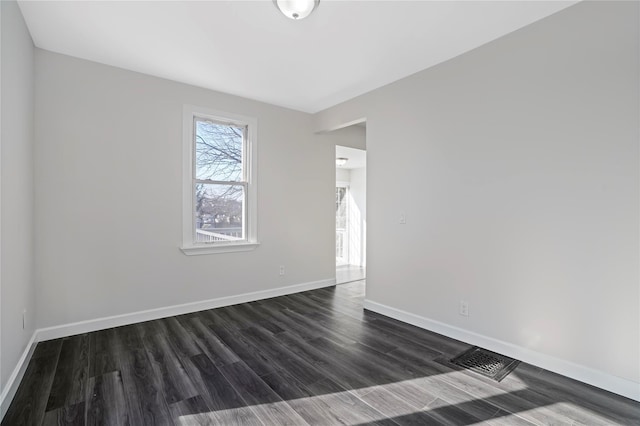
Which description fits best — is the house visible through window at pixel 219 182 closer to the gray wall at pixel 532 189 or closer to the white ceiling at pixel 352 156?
the white ceiling at pixel 352 156

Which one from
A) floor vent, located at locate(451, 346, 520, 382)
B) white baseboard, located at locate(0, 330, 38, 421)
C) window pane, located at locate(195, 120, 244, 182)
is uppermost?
window pane, located at locate(195, 120, 244, 182)

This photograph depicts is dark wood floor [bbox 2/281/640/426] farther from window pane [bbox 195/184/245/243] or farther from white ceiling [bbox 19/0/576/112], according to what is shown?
white ceiling [bbox 19/0/576/112]

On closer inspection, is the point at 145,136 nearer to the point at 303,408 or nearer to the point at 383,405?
the point at 303,408

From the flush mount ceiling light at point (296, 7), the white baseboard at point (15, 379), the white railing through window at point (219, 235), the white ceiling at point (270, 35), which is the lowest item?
the white baseboard at point (15, 379)

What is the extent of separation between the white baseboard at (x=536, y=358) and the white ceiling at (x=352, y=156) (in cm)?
302

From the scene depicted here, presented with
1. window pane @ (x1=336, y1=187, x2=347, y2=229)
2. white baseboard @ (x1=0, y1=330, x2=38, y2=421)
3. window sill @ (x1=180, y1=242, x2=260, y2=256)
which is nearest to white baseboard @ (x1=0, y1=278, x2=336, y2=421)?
white baseboard @ (x1=0, y1=330, x2=38, y2=421)

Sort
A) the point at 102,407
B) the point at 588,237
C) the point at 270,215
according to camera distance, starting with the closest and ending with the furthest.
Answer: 1. the point at 102,407
2. the point at 588,237
3. the point at 270,215

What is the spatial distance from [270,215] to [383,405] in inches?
113

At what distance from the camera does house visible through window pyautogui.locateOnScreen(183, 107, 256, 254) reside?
3635 millimetres

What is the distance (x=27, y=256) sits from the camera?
2.47 metres

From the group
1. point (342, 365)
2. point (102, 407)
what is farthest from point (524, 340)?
point (102, 407)

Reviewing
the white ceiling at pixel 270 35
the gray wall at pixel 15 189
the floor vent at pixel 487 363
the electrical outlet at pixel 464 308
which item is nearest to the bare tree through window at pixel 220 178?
the white ceiling at pixel 270 35

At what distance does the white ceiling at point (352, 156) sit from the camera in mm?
5385

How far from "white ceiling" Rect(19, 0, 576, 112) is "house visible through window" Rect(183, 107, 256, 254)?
65cm
